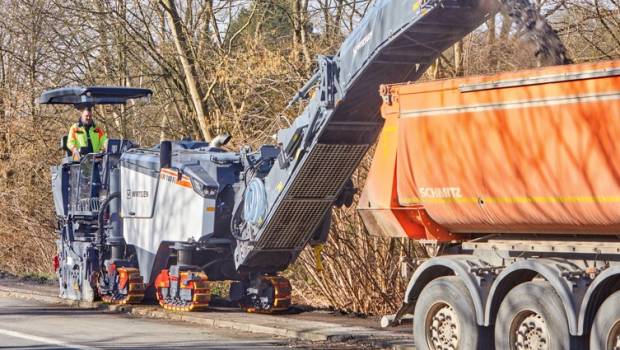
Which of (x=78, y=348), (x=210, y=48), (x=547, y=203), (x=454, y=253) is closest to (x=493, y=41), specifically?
(x=454, y=253)

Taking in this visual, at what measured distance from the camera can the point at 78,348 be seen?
13055 millimetres

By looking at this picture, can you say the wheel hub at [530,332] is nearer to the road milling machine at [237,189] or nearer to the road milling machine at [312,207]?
the road milling machine at [312,207]

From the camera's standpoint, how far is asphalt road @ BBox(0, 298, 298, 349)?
531 inches

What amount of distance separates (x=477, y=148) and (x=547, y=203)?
0.94 m

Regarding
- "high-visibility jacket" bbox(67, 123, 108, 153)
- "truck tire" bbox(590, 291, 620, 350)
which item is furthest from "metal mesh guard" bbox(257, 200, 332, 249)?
"truck tire" bbox(590, 291, 620, 350)

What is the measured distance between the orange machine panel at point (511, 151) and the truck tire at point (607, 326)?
61 centimetres

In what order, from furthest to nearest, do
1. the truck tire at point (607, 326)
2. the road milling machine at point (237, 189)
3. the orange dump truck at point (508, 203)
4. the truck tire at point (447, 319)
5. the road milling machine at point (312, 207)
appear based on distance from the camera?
1. the road milling machine at point (237, 189)
2. the truck tire at point (447, 319)
3. the road milling machine at point (312, 207)
4. the orange dump truck at point (508, 203)
5. the truck tire at point (607, 326)

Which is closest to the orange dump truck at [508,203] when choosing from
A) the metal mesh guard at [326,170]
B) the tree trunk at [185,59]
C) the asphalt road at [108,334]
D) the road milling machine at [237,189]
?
the road milling machine at [237,189]

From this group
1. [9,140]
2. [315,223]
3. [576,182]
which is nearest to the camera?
[576,182]

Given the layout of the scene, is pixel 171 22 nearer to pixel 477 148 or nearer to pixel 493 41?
pixel 493 41

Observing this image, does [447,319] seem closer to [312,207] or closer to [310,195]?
[310,195]

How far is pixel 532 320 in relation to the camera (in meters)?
10.8

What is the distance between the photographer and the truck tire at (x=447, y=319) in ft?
37.4

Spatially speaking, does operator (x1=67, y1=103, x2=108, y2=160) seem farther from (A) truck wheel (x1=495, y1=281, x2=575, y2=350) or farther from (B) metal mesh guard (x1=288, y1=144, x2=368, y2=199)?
(A) truck wheel (x1=495, y1=281, x2=575, y2=350)
